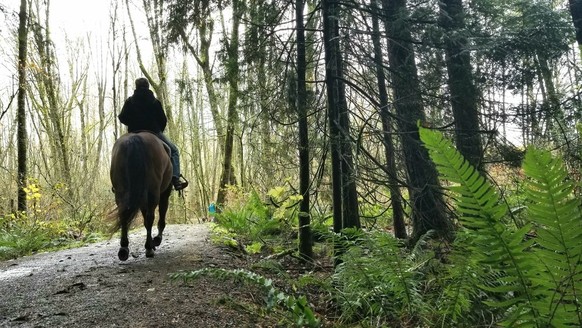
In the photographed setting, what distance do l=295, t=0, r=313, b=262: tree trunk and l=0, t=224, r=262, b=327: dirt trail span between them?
3.36ft

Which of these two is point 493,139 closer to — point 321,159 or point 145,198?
point 321,159

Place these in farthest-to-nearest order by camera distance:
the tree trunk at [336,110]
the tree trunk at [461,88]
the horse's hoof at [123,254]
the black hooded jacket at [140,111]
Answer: the black hooded jacket at [140,111], the horse's hoof at [123,254], the tree trunk at [336,110], the tree trunk at [461,88]

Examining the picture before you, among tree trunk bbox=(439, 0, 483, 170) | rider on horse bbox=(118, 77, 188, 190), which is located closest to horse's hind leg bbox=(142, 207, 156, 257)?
rider on horse bbox=(118, 77, 188, 190)

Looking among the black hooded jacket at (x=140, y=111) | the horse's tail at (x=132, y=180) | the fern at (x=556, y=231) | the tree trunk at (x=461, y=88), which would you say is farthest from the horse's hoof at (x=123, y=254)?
the fern at (x=556, y=231)

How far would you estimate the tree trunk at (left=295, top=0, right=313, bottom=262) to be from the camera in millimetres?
5289

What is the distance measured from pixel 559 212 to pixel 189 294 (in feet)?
10.6

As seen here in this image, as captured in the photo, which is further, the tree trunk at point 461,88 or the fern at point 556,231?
the tree trunk at point 461,88

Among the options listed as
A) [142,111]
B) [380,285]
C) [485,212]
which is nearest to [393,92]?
[380,285]

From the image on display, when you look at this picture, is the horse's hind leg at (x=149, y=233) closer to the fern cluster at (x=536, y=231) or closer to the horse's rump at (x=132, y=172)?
the horse's rump at (x=132, y=172)

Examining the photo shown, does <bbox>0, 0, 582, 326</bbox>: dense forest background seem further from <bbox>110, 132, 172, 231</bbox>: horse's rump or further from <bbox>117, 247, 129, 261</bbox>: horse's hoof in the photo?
<bbox>117, 247, 129, 261</bbox>: horse's hoof

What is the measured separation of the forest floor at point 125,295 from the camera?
3.35m

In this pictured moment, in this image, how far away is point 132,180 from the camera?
5.38 metres

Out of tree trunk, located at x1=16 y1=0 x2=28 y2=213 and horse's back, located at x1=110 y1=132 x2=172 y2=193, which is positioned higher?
tree trunk, located at x1=16 y1=0 x2=28 y2=213

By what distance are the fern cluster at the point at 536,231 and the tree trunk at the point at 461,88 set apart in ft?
9.39
